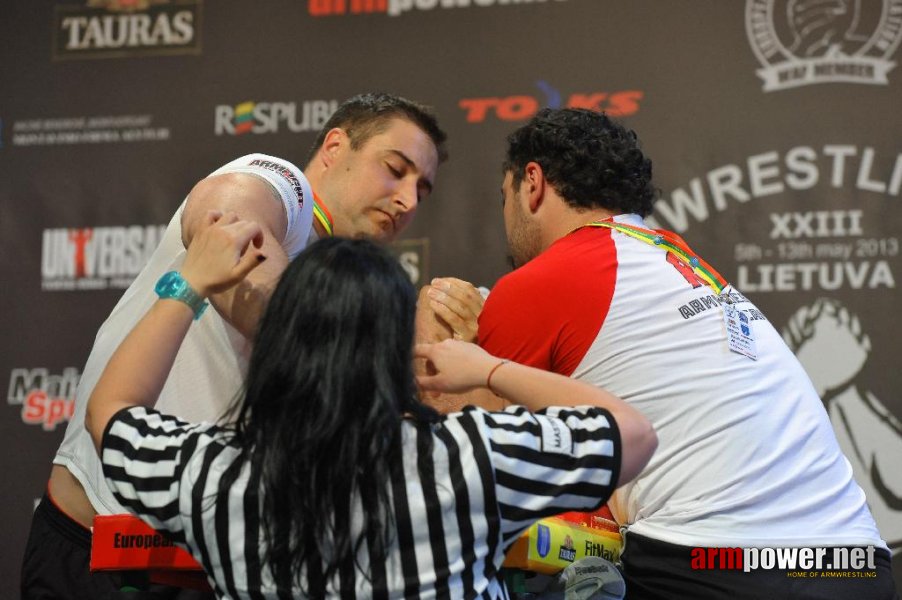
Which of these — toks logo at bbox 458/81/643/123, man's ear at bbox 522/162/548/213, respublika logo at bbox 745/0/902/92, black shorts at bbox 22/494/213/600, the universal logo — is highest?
the universal logo

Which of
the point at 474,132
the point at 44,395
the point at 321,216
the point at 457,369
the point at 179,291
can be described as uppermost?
the point at 474,132

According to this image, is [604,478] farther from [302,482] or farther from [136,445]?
[136,445]

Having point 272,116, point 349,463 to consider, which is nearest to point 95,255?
point 272,116

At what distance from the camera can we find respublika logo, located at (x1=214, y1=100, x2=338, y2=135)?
364 centimetres

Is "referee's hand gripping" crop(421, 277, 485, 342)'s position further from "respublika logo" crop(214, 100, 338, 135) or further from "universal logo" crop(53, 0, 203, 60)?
"universal logo" crop(53, 0, 203, 60)

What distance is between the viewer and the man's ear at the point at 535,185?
7.26 feet

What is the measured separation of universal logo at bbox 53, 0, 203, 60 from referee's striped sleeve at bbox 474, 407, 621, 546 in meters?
2.94

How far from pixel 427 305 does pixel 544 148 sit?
1.39 ft

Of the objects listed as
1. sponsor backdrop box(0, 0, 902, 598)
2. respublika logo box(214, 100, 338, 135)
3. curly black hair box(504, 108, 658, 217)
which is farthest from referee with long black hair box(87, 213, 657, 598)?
respublika logo box(214, 100, 338, 135)

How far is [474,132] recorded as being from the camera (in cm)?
353

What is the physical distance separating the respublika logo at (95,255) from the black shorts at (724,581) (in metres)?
2.42

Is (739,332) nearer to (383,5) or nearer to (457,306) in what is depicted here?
(457,306)

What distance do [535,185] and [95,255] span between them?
2057 millimetres

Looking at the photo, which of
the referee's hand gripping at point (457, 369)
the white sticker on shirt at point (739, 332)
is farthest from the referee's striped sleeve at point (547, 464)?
the white sticker on shirt at point (739, 332)
